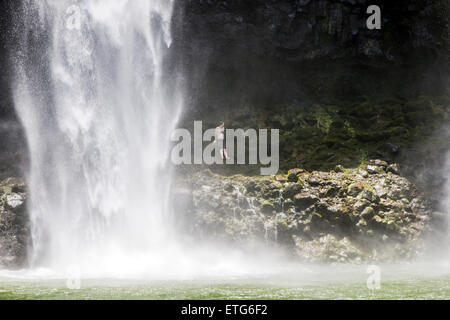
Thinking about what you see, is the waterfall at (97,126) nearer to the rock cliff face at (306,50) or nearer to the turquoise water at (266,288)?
the rock cliff face at (306,50)

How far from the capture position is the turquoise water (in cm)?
725

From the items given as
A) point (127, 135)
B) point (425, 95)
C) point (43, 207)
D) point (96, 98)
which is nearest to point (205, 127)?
point (127, 135)

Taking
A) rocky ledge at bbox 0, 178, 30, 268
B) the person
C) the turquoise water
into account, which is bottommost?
the turquoise water

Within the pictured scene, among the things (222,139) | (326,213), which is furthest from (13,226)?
(326,213)

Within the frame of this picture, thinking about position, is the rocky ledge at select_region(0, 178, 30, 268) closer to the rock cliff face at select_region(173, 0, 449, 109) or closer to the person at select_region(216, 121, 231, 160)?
the person at select_region(216, 121, 231, 160)

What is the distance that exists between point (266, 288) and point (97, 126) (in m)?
12.7

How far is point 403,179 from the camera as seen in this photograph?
51.0 feet

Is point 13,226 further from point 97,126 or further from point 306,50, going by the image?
point 306,50

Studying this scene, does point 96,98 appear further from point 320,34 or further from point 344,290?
point 344,290

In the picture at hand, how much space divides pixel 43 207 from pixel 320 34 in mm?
16145

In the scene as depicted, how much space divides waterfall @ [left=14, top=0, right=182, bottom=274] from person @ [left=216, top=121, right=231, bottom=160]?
251 centimetres

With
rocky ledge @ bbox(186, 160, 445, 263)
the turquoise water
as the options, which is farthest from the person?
the turquoise water

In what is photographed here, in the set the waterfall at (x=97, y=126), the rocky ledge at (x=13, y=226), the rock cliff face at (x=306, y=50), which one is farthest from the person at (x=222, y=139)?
the rocky ledge at (x=13, y=226)

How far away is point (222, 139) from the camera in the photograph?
1981 centimetres
